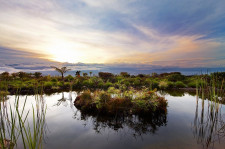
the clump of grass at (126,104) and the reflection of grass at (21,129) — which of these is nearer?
the reflection of grass at (21,129)

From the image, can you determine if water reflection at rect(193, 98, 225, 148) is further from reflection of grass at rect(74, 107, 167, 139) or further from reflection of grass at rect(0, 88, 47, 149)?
reflection of grass at rect(0, 88, 47, 149)

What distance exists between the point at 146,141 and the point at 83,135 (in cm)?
204

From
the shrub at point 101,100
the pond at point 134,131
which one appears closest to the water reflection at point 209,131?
the pond at point 134,131

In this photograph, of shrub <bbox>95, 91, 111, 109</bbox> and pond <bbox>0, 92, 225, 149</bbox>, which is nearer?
pond <bbox>0, 92, 225, 149</bbox>

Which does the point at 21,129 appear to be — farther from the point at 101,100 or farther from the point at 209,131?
the point at 209,131

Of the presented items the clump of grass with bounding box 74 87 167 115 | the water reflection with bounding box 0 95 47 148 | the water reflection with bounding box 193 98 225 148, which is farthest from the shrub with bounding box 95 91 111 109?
the water reflection with bounding box 193 98 225 148

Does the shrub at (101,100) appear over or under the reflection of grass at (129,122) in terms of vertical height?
over

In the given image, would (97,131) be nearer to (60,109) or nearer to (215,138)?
(60,109)

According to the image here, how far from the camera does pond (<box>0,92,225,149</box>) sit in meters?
3.68

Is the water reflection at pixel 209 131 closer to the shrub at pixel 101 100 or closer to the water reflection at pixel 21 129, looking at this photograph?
the shrub at pixel 101 100

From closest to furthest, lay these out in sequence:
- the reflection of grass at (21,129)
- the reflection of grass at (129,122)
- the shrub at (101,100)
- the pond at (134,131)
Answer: the reflection of grass at (21,129)
the pond at (134,131)
the reflection of grass at (129,122)
the shrub at (101,100)

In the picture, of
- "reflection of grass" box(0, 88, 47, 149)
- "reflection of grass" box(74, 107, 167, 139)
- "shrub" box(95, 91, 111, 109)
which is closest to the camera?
"reflection of grass" box(0, 88, 47, 149)

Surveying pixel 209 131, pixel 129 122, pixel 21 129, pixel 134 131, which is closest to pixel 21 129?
pixel 21 129

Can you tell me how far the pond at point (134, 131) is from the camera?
12.1ft
